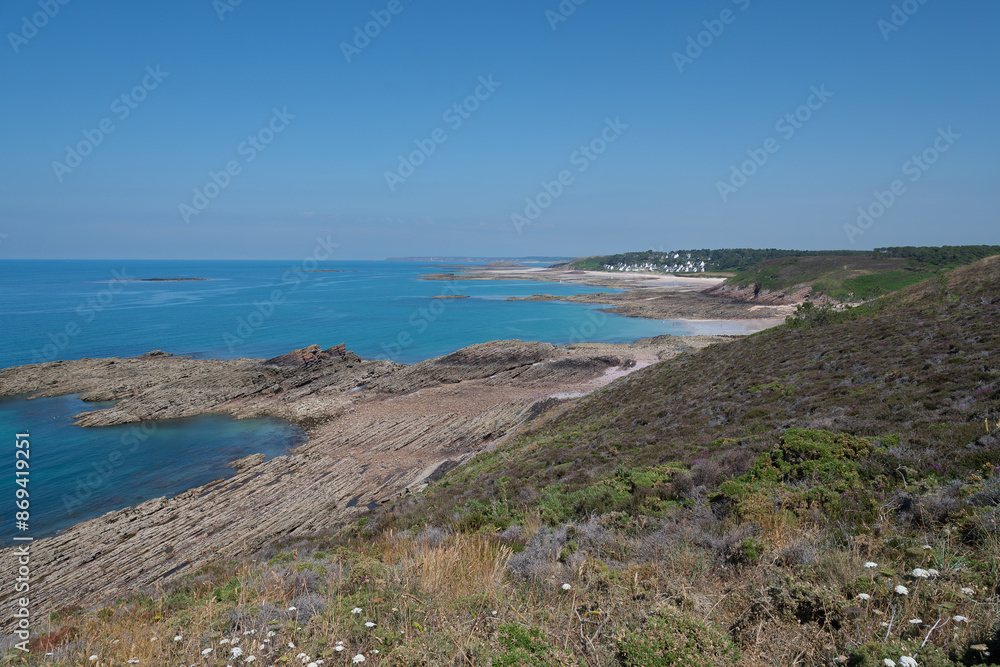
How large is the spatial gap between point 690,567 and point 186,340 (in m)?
63.3

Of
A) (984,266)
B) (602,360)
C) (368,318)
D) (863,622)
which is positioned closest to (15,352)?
(368,318)

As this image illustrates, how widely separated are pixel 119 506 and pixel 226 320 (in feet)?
198

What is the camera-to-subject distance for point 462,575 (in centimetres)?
526

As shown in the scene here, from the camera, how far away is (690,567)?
5.02 meters

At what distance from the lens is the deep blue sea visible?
69.2 feet

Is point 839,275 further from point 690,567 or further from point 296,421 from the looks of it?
point 690,567

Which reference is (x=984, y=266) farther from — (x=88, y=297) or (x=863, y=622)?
(x=88, y=297)

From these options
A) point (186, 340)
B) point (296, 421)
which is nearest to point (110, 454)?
point (296, 421)

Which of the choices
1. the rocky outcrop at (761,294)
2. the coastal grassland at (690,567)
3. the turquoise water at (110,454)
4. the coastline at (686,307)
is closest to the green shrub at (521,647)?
the coastal grassland at (690,567)

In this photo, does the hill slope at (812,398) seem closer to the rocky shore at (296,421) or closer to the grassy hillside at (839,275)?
the rocky shore at (296,421)

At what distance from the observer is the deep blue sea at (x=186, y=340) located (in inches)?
830

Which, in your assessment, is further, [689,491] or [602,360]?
[602,360]

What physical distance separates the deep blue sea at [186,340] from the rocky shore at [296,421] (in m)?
2.32
